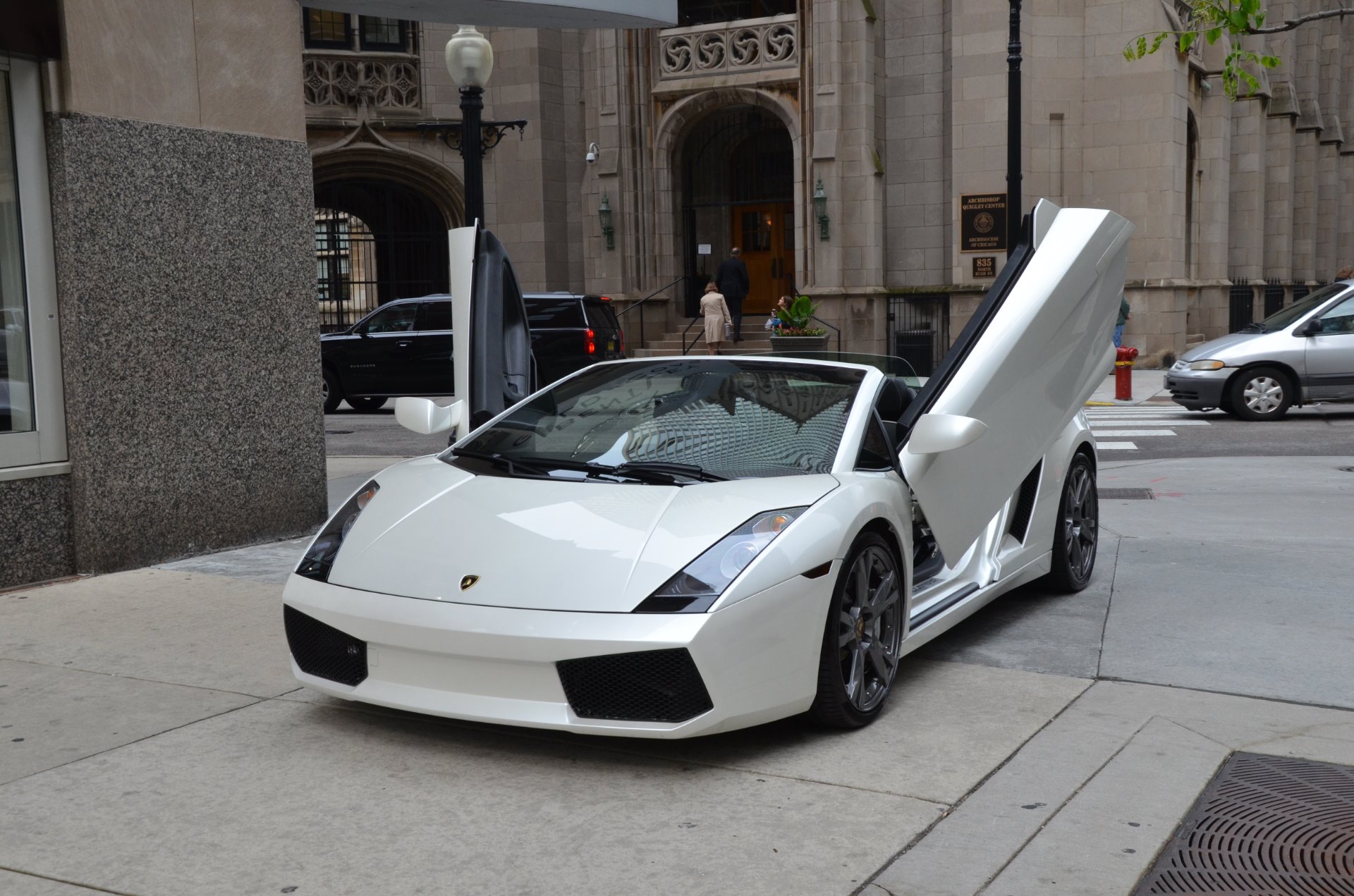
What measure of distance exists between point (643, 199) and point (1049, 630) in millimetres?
23338

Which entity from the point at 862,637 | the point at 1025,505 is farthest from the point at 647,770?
the point at 1025,505

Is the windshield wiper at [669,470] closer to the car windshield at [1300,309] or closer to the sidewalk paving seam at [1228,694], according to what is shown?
the sidewalk paving seam at [1228,694]

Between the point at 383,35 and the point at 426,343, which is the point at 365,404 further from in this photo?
the point at 383,35

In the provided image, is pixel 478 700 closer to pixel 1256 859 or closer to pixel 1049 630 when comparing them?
pixel 1256 859

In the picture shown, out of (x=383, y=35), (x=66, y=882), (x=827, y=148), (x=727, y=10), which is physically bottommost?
(x=66, y=882)

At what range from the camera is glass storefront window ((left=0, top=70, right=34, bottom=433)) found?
6.94m

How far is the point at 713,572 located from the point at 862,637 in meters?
0.78

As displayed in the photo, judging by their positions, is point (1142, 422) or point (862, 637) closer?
point (862, 637)

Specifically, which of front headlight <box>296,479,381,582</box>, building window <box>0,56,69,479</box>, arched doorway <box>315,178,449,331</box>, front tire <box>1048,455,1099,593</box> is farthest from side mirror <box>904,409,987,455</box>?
arched doorway <box>315,178,449,331</box>

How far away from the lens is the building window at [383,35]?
2848cm

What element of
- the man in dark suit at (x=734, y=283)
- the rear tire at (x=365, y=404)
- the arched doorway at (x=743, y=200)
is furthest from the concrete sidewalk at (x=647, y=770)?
the arched doorway at (x=743, y=200)

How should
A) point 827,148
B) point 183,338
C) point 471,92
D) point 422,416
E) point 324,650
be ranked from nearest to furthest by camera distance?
1. point 324,650
2. point 422,416
3. point 183,338
4. point 471,92
5. point 827,148

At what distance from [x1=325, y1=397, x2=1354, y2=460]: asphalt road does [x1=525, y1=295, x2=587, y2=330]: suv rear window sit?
104 inches

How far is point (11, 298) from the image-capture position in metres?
6.96
